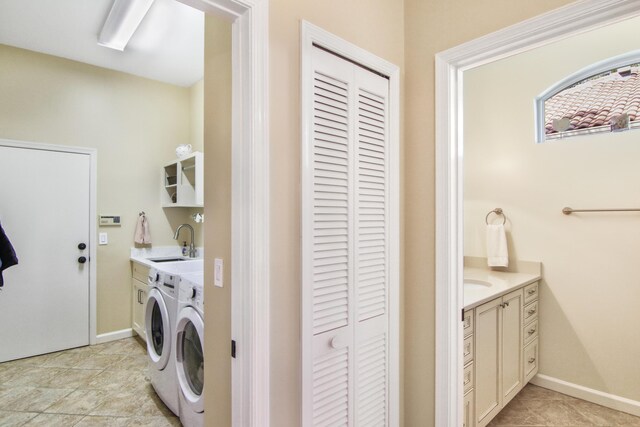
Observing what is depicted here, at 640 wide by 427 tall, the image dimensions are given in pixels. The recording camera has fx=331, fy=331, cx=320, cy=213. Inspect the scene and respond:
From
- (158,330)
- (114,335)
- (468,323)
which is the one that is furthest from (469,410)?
(114,335)

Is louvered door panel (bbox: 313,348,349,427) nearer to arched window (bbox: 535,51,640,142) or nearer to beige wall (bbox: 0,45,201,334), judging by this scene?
arched window (bbox: 535,51,640,142)

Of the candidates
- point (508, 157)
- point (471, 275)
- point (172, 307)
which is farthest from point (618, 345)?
point (172, 307)

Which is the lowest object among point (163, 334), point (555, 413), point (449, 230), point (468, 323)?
point (555, 413)

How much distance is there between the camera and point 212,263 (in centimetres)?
139

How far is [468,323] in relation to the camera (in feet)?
5.87

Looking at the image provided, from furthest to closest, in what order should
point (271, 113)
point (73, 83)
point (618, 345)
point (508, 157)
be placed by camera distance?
point (73, 83) → point (508, 157) → point (618, 345) → point (271, 113)

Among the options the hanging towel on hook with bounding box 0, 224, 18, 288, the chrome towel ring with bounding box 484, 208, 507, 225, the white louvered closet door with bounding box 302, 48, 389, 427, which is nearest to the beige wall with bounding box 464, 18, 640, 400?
the chrome towel ring with bounding box 484, 208, 507, 225

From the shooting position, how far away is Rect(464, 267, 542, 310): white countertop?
6.16 feet

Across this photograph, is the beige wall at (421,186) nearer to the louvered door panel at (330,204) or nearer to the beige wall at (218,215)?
the louvered door panel at (330,204)

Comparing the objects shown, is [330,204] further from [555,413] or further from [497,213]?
[555,413]

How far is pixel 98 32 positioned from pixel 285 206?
3.03 meters

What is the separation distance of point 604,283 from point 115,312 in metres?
4.67

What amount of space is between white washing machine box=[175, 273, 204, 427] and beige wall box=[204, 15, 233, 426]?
0.45m

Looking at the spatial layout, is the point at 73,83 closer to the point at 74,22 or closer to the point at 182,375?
the point at 74,22
